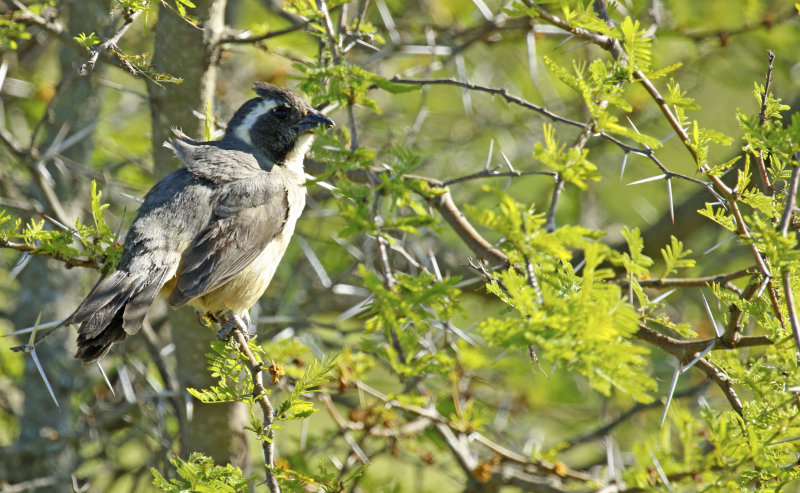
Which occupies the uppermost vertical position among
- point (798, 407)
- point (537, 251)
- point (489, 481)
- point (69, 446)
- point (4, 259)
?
point (537, 251)

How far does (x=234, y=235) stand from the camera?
4156mm

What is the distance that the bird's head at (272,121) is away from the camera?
470 centimetres

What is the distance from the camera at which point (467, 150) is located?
24.3 ft

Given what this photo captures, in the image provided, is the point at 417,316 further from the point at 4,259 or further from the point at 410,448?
the point at 4,259

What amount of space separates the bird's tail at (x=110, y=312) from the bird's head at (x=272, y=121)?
137 centimetres

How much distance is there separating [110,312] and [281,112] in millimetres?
1796

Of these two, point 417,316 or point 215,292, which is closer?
point 417,316

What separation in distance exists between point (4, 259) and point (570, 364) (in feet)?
17.7

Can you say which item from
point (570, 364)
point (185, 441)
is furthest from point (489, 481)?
point (570, 364)

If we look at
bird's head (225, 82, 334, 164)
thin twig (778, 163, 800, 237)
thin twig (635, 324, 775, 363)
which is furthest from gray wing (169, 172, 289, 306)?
thin twig (778, 163, 800, 237)

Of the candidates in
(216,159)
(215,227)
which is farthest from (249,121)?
(215,227)

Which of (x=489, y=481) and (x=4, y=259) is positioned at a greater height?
(x=4, y=259)

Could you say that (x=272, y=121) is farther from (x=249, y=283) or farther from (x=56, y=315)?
(x=56, y=315)

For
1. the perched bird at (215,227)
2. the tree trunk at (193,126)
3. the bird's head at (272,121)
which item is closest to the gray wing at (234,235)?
the perched bird at (215,227)
